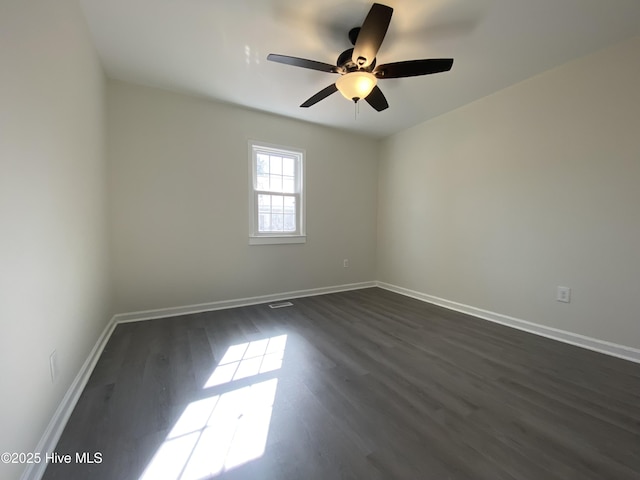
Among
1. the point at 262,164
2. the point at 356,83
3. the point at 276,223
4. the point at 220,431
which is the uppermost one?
the point at 356,83

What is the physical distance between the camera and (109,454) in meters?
1.19

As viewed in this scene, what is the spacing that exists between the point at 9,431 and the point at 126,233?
2.26 metres

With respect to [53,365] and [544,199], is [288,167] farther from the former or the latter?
[53,365]

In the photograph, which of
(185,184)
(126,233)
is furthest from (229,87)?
(126,233)

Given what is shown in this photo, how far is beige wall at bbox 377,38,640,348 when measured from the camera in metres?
2.12

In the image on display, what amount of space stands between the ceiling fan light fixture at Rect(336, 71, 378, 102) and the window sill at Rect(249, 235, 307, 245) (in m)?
2.09

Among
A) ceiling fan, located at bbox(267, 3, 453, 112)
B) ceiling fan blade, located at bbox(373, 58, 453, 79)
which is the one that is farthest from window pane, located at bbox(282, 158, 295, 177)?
ceiling fan blade, located at bbox(373, 58, 453, 79)

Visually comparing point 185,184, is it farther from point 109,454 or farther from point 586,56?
point 586,56

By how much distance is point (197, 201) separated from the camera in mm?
3135

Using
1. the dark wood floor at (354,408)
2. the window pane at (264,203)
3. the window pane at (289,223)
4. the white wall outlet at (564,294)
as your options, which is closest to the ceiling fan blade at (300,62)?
the window pane at (264,203)

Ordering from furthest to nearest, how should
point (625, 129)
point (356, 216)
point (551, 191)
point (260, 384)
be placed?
point (356, 216)
point (551, 191)
point (625, 129)
point (260, 384)

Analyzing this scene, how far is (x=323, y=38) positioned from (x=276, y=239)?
2337 millimetres

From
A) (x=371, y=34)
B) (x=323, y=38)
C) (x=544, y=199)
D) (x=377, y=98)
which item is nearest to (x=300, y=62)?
(x=323, y=38)

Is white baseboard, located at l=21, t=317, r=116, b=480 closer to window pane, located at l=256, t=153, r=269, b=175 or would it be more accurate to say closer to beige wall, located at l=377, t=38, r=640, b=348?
window pane, located at l=256, t=153, r=269, b=175
